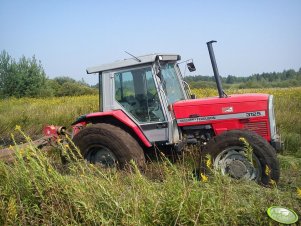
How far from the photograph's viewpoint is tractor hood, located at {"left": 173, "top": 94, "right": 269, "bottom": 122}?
216 inches

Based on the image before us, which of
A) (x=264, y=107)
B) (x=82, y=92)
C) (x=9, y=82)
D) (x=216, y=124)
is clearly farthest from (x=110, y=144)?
(x=82, y=92)

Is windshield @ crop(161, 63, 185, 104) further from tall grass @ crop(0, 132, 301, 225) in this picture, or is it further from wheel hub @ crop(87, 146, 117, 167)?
tall grass @ crop(0, 132, 301, 225)

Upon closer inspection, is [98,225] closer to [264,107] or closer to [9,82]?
[264,107]

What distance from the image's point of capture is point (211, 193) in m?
3.27

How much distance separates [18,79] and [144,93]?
93.0ft

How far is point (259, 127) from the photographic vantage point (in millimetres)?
5531

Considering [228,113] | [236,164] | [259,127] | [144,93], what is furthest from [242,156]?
[144,93]

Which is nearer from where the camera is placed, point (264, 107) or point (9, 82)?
point (264, 107)

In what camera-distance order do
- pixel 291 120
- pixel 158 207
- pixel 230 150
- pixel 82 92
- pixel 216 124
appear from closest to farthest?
pixel 158 207, pixel 230 150, pixel 216 124, pixel 291 120, pixel 82 92

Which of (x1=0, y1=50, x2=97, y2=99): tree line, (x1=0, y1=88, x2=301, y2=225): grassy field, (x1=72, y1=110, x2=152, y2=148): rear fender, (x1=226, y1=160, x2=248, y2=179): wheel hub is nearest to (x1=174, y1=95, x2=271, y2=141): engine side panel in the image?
(x1=72, y1=110, x2=152, y2=148): rear fender

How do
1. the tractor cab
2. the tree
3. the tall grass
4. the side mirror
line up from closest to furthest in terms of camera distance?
1. the tall grass
2. the tractor cab
3. the side mirror
4. the tree

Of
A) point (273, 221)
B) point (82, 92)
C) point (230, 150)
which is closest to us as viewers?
point (273, 221)

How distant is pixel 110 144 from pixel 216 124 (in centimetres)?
177

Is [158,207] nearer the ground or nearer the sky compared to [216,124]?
nearer the ground
